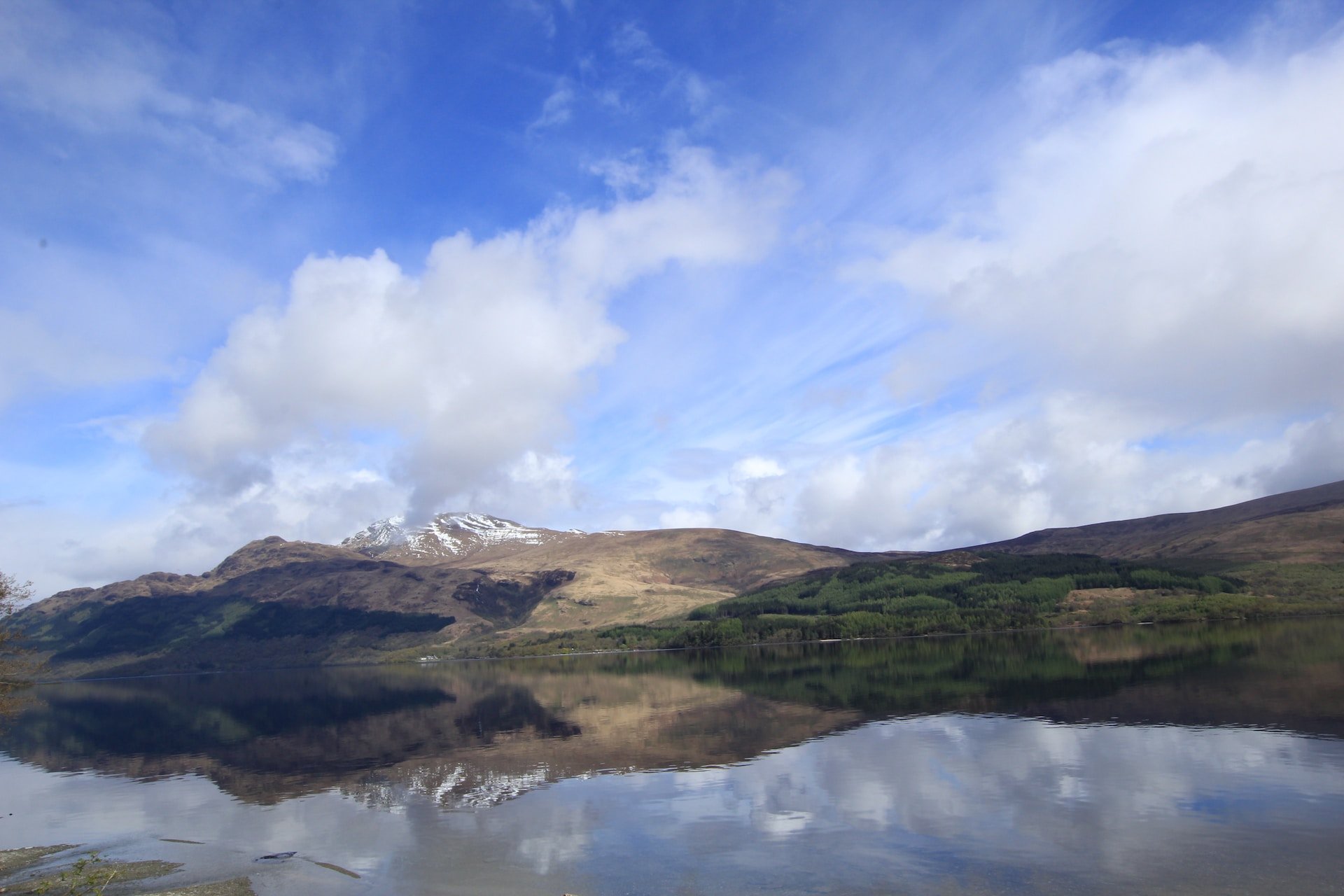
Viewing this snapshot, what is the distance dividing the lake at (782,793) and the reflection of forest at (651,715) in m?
0.79

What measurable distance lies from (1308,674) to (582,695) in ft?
367

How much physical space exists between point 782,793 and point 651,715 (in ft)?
186

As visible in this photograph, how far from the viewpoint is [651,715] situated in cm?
10969

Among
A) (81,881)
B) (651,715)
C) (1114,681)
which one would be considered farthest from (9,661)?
(1114,681)


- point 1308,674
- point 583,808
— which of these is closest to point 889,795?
point 583,808

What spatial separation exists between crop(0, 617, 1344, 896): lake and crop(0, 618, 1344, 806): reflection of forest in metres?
0.79

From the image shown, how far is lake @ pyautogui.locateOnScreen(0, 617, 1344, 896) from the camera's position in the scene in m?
38.7

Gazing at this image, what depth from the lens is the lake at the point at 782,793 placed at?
127ft

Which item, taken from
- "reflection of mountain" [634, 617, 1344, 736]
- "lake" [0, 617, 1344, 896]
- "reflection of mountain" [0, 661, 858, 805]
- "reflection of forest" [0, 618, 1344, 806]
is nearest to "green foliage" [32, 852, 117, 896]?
"lake" [0, 617, 1344, 896]

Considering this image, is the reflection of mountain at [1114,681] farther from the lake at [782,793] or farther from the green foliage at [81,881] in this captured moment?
the green foliage at [81,881]

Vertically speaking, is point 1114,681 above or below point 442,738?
below

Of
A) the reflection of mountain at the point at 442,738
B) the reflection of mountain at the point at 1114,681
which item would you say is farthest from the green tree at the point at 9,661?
the reflection of mountain at the point at 1114,681

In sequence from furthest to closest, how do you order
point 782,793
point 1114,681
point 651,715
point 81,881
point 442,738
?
1. point 651,715
2. point 1114,681
3. point 442,738
4. point 782,793
5. point 81,881

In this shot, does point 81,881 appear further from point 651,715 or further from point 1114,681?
point 1114,681
